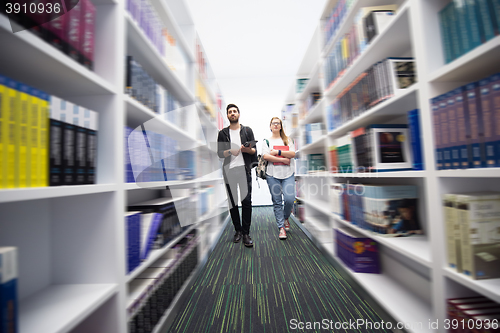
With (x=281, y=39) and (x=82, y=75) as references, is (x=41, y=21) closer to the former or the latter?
(x=82, y=75)

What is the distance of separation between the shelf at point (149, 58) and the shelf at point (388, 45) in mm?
1230

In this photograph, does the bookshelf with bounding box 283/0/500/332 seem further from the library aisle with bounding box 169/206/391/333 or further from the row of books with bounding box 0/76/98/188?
the row of books with bounding box 0/76/98/188

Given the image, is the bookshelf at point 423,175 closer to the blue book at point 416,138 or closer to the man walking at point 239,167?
the blue book at point 416,138

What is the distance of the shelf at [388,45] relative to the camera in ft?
3.21

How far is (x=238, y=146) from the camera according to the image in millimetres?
2393

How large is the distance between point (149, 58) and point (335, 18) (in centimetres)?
152

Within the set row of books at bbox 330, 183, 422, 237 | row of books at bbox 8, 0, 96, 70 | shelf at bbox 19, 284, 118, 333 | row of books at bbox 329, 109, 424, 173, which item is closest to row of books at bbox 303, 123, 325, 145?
row of books at bbox 329, 109, 424, 173

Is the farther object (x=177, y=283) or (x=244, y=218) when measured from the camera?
(x=244, y=218)

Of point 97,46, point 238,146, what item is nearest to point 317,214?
point 238,146

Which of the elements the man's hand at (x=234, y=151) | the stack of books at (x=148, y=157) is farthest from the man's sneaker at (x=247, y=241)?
the stack of books at (x=148, y=157)

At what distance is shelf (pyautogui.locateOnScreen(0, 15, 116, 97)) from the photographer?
484 mm

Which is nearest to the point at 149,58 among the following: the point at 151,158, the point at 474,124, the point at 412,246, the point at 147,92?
the point at 147,92

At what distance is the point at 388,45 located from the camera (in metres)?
1.18

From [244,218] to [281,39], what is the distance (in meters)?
3.14
